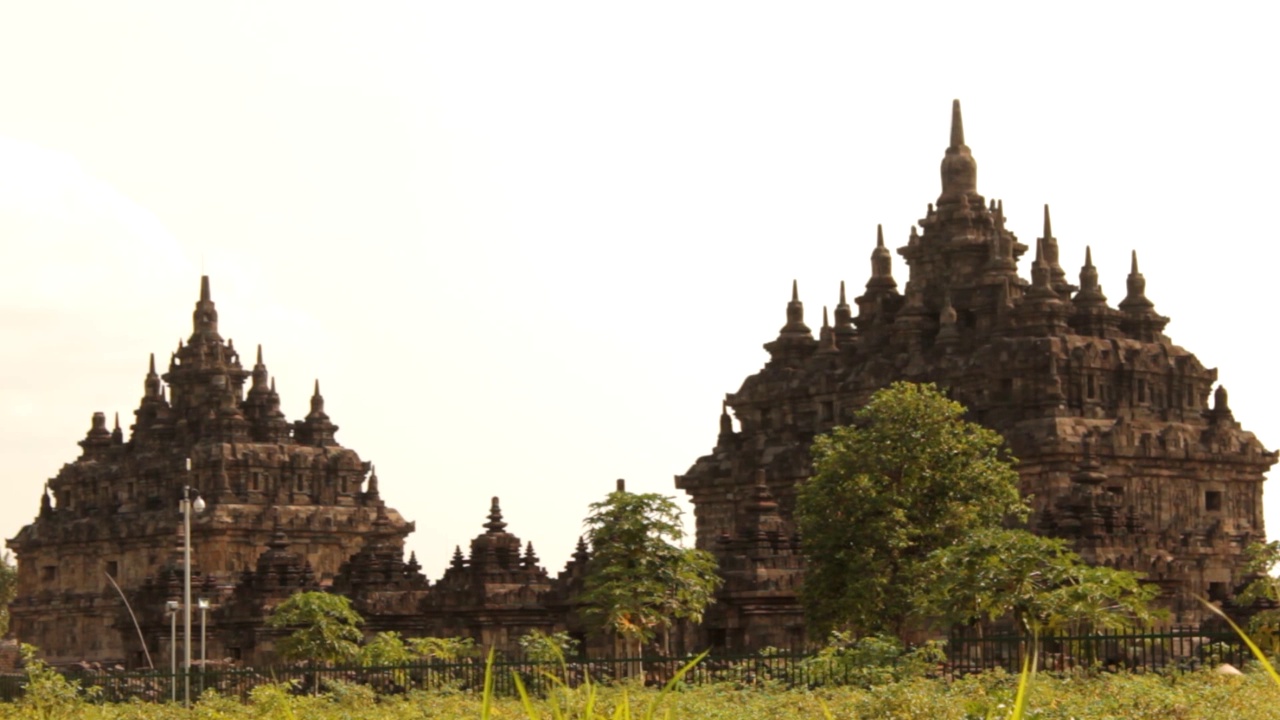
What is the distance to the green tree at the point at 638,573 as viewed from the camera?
58.9 meters

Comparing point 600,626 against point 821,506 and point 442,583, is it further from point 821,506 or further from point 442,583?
point 442,583

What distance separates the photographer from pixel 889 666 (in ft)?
118

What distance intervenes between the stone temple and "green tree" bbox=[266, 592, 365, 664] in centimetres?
384

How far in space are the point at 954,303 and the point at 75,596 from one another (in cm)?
4701

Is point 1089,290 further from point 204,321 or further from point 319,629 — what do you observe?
point 204,321

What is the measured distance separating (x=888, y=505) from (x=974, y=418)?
822 inches

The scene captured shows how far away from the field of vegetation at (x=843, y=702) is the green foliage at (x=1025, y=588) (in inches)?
473

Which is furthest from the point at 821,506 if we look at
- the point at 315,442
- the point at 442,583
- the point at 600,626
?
the point at 315,442

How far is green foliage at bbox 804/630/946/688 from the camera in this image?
3566 cm

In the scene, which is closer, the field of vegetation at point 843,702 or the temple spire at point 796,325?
the field of vegetation at point 843,702

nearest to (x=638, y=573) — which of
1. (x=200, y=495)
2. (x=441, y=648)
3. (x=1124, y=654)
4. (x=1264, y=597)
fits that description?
(x=441, y=648)

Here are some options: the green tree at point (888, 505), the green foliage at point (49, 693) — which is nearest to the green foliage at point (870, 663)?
the green foliage at point (49, 693)

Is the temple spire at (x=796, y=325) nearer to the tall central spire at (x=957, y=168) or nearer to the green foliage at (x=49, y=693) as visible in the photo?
the tall central spire at (x=957, y=168)

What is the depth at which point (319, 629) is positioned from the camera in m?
66.5
